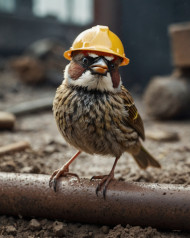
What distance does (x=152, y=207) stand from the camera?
2.49 meters

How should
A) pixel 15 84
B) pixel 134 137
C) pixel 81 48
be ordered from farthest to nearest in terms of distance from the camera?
pixel 15 84 < pixel 134 137 < pixel 81 48

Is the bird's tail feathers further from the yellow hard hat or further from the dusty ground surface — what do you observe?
the yellow hard hat

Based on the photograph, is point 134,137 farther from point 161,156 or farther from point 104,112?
point 161,156

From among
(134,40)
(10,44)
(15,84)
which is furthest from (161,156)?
(10,44)

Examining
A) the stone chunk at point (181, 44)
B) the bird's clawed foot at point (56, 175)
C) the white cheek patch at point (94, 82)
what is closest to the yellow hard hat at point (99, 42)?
the white cheek patch at point (94, 82)

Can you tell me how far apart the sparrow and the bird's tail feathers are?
0.74 meters

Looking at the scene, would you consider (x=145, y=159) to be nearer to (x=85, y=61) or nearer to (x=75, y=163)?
(x=75, y=163)

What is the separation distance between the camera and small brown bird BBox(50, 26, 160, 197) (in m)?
2.67

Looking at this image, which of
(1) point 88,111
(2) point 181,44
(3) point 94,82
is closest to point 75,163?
(1) point 88,111

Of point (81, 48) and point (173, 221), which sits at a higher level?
point (81, 48)

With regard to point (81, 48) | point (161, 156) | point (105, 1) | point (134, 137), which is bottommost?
point (161, 156)

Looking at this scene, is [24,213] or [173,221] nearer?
[173,221]

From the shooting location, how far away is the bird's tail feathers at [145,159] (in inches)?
143

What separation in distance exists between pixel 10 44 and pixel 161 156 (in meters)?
8.90
